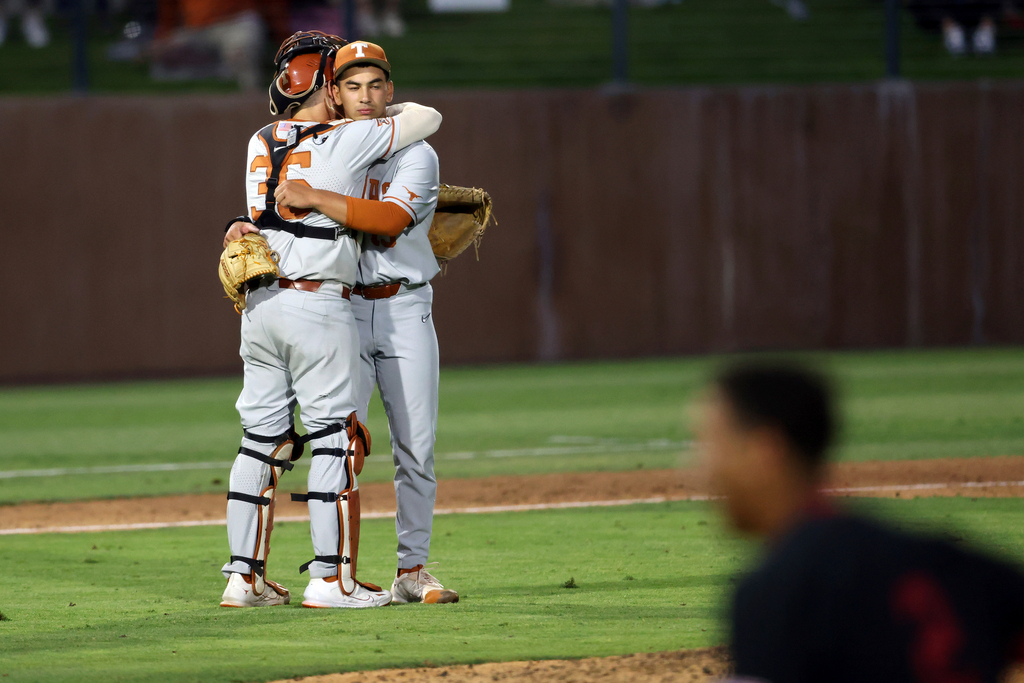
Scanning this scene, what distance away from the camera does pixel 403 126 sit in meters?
5.52

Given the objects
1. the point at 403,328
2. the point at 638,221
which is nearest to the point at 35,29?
the point at 638,221

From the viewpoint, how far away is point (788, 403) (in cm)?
205

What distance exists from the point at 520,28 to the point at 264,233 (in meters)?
15.2

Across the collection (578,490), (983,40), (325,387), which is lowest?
(578,490)

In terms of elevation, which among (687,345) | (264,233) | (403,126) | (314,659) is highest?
(403,126)

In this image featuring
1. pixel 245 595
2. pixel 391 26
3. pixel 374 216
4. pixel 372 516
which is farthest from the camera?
pixel 391 26

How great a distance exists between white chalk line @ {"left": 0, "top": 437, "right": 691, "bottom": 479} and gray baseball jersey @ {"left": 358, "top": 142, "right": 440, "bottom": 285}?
5.43 metres

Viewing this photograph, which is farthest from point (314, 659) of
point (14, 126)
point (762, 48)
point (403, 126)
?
point (762, 48)

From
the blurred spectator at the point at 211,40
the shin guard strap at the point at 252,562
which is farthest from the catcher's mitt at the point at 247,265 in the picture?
the blurred spectator at the point at 211,40

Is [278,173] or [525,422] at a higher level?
[278,173]

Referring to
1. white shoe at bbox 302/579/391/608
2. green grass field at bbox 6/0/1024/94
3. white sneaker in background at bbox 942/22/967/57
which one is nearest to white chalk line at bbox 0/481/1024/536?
white shoe at bbox 302/579/391/608

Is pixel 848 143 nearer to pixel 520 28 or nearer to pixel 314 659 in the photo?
pixel 520 28

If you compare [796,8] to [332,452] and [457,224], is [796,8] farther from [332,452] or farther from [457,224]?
[332,452]

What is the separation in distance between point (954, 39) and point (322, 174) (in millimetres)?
16744
